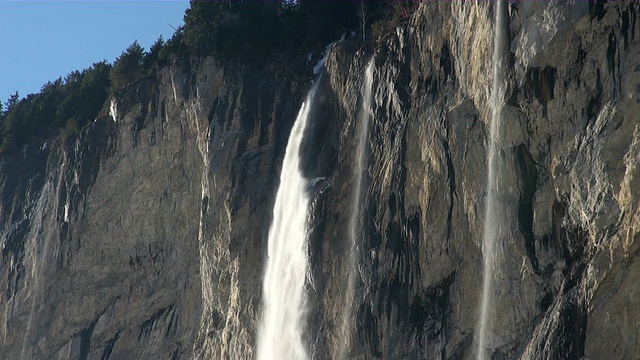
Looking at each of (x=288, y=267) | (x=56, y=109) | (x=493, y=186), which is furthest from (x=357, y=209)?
(x=56, y=109)

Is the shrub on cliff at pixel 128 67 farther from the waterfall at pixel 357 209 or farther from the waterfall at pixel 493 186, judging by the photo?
the waterfall at pixel 493 186

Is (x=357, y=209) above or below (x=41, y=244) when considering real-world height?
above

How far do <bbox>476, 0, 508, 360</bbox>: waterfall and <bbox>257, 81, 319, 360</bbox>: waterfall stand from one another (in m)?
8.29

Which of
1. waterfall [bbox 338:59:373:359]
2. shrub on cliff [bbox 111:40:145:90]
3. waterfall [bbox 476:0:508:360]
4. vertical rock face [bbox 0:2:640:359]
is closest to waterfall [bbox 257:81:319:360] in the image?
vertical rock face [bbox 0:2:640:359]

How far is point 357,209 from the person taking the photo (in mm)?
35625

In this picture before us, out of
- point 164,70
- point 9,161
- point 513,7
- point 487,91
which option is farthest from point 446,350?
point 9,161

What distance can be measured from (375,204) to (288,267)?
497 cm

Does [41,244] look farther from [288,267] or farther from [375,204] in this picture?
[375,204]

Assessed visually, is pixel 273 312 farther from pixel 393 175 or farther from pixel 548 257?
pixel 548 257

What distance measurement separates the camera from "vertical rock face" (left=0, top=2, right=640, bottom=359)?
25.6m

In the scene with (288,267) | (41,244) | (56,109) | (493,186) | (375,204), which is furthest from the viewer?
(56,109)

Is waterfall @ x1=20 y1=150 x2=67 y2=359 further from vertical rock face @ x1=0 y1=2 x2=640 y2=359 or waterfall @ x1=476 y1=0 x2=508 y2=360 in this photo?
waterfall @ x1=476 y1=0 x2=508 y2=360

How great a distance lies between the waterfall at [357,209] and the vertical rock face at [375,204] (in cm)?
32

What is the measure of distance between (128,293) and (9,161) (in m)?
13.4
